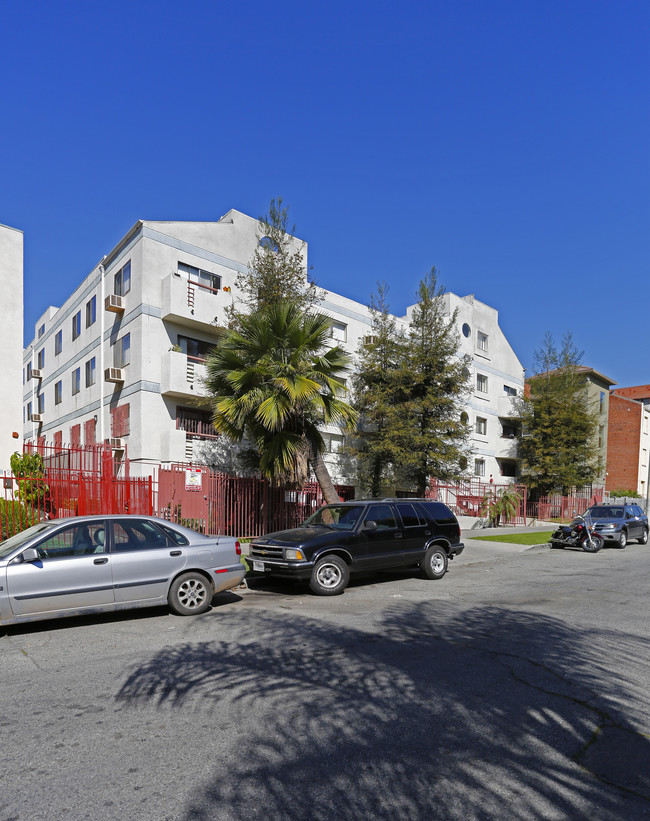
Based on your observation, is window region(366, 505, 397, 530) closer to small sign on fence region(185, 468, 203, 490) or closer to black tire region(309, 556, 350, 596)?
black tire region(309, 556, 350, 596)

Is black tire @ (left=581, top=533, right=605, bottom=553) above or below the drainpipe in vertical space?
below

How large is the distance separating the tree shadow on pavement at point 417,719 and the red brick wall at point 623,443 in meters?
51.5

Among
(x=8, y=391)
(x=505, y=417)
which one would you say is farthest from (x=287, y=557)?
(x=505, y=417)

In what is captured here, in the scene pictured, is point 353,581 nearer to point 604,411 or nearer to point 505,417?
point 505,417

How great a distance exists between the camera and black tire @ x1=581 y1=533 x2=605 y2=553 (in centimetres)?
1866

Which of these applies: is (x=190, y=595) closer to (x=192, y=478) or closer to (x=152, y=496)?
(x=152, y=496)

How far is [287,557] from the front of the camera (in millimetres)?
9836

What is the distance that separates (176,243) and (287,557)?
14996 millimetres

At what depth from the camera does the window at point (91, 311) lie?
24.4 m

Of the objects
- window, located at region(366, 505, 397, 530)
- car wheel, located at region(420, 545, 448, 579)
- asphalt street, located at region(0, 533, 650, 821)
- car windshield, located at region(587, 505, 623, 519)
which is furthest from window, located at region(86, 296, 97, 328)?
car windshield, located at region(587, 505, 623, 519)

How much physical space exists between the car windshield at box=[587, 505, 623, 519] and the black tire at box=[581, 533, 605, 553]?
78.7 inches

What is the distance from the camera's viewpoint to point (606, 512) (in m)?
21.0

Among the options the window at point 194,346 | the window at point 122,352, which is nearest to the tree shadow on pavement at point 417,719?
the window at point 194,346

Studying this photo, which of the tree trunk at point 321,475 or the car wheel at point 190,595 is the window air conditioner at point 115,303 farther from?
the car wheel at point 190,595
